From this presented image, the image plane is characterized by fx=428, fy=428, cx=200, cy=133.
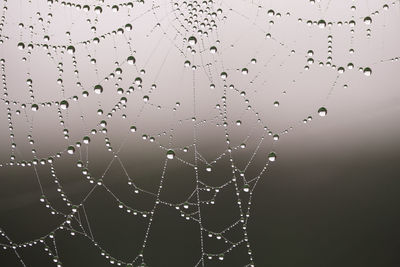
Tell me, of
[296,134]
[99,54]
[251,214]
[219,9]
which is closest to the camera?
[219,9]

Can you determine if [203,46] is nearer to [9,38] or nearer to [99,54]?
[99,54]

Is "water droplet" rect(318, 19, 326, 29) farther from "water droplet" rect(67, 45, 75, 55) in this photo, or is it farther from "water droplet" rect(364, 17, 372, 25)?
"water droplet" rect(67, 45, 75, 55)

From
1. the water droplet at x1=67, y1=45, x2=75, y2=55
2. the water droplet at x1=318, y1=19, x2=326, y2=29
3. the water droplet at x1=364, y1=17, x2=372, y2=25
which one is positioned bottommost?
the water droplet at x1=67, y1=45, x2=75, y2=55

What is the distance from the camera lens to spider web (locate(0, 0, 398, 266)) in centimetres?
186

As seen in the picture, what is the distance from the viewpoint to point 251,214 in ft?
8.25

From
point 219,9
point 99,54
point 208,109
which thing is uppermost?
point 219,9

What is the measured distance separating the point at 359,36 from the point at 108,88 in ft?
3.94

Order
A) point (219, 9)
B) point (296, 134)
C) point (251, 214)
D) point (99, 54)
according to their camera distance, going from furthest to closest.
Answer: point (251, 214), point (296, 134), point (99, 54), point (219, 9)

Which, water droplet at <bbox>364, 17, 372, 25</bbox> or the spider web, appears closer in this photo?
water droplet at <bbox>364, 17, 372, 25</bbox>

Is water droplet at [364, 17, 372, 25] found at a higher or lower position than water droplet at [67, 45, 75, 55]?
higher

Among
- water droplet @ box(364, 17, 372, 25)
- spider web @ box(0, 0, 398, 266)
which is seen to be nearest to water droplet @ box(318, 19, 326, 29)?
spider web @ box(0, 0, 398, 266)

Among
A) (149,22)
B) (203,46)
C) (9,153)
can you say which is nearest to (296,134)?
(203,46)

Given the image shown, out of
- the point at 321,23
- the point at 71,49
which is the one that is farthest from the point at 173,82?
the point at 321,23

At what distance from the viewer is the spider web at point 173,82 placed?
6.11ft
